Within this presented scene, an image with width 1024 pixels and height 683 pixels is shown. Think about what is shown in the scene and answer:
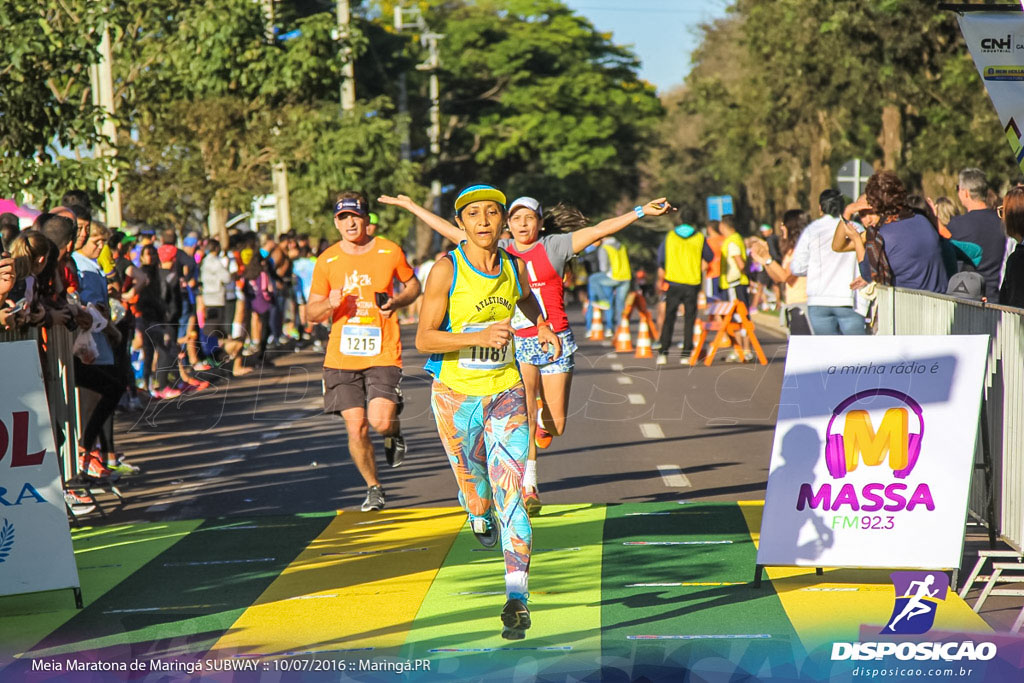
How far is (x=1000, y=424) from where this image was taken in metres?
7.63

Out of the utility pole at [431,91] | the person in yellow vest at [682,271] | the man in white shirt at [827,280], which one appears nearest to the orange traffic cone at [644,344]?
the person in yellow vest at [682,271]

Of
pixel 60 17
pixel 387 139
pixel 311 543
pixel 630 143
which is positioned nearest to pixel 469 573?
pixel 311 543

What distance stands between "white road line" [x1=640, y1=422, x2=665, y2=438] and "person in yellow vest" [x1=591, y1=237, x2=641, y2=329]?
35.8 ft

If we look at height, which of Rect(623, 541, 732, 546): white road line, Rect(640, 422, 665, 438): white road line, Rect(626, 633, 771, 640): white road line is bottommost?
Rect(640, 422, 665, 438): white road line

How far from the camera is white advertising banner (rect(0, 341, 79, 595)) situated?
23.6 ft

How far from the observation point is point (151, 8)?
19.9 metres

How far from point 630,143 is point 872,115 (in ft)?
99.9

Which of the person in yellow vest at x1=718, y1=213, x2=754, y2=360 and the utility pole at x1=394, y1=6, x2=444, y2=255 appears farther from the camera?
the utility pole at x1=394, y1=6, x2=444, y2=255

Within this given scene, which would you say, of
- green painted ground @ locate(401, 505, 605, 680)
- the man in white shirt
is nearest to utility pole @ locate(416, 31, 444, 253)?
the man in white shirt

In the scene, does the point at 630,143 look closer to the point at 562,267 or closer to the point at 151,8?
the point at 151,8

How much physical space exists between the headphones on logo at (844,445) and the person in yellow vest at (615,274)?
18249mm

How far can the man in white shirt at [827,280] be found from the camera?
13.1 meters

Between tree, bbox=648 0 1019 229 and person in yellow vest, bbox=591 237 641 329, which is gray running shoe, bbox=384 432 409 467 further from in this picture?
tree, bbox=648 0 1019 229

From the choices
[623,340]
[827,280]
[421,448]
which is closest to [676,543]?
[421,448]
